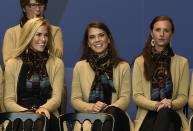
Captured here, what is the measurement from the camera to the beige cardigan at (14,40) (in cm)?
529

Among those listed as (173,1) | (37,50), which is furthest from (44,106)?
(173,1)

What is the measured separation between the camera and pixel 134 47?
6020 mm

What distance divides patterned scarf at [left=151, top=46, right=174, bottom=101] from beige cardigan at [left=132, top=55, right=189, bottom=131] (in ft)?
0.13

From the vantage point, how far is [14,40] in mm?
5371

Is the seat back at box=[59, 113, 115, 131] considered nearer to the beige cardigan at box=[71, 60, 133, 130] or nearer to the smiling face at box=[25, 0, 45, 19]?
the beige cardigan at box=[71, 60, 133, 130]

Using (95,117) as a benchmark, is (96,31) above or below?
above

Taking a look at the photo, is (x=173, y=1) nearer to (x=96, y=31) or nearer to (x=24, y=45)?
(x=96, y=31)

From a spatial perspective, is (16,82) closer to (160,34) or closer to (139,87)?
(139,87)

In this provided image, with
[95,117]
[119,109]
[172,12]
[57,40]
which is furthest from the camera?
[172,12]

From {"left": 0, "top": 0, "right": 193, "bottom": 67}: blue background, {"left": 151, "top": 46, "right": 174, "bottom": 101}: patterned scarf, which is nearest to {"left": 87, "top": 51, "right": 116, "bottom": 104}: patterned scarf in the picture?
{"left": 151, "top": 46, "right": 174, "bottom": 101}: patterned scarf

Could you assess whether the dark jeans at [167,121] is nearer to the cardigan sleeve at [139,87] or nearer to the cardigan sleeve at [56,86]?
the cardigan sleeve at [139,87]

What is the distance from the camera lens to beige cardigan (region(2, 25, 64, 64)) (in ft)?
17.3

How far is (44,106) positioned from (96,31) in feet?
2.43

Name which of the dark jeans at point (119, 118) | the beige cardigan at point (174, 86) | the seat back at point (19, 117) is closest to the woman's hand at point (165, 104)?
the beige cardigan at point (174, 86)
